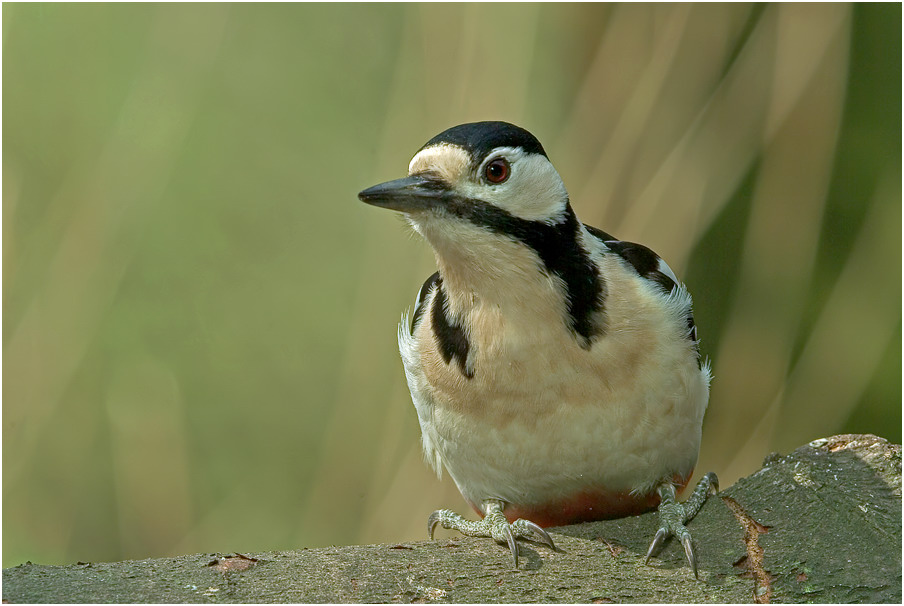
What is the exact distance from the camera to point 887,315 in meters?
4.66

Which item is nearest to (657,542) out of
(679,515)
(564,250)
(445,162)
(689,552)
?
(689,552)

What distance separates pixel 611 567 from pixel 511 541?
0.30 m

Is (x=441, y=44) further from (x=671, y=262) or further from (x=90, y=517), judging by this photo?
(x=90, y=517)

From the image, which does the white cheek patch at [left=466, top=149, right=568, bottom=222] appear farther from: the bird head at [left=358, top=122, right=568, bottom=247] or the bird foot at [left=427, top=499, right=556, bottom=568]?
the bird foot at [left=427, top=499, right=556, bottom=568]

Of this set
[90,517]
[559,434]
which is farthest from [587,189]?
[90,517]

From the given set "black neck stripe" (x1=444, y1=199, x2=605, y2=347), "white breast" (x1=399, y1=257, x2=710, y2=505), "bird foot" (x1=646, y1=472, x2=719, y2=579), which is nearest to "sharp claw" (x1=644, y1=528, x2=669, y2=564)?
"bird foot" (x1=646, y1=472, x2=719, y2=579)

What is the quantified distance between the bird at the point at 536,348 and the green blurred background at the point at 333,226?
4.24ft

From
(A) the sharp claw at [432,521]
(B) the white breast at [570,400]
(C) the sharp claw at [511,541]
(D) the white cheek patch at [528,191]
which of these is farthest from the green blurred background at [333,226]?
(C) the sharp claw at [511,541]

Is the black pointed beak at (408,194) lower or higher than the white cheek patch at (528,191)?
lower

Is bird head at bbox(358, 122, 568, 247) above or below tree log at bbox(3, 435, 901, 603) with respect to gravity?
above

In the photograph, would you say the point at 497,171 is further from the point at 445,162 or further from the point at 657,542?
the point at 657,542

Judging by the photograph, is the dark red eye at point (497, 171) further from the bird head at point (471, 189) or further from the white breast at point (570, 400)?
the white breast at point (570, 400)

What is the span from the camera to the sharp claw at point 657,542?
2288 millimetres

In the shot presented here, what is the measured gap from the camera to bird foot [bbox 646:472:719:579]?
2285 millimetres
